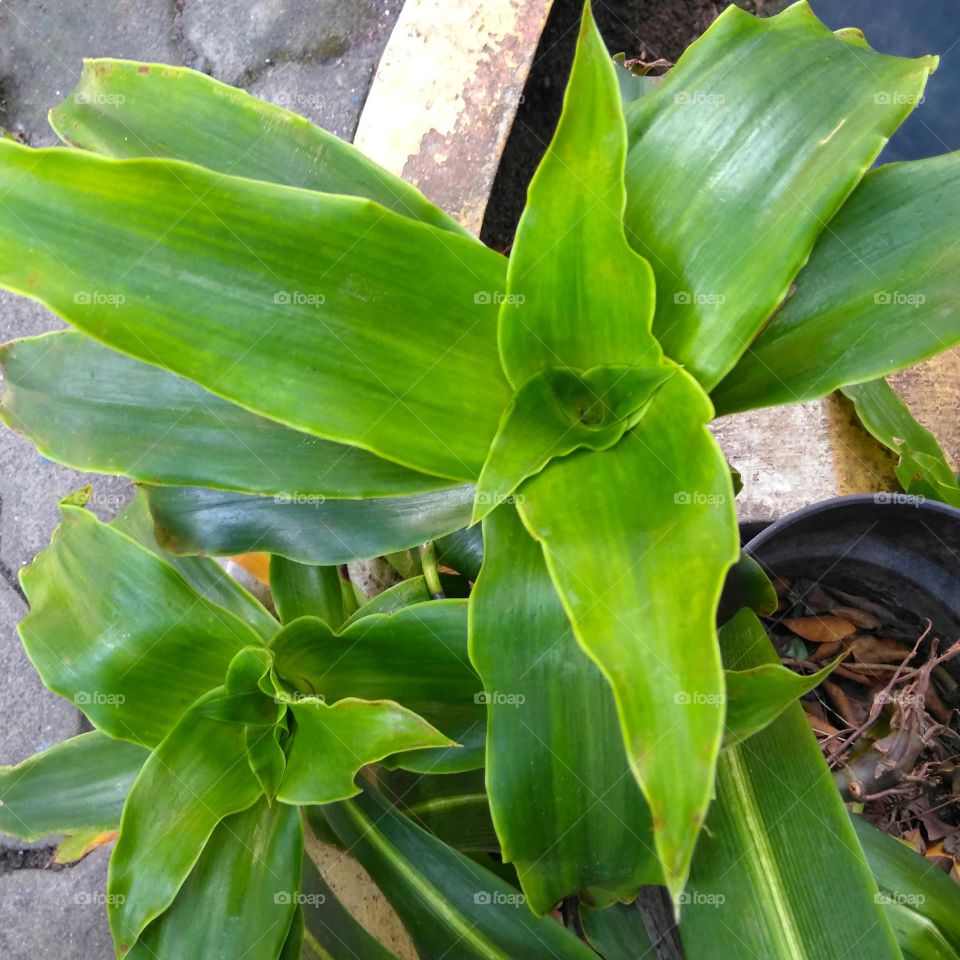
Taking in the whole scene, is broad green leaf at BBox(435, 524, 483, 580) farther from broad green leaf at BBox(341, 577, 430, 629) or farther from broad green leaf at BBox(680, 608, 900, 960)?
broad green leaf at BBox(680, 608, 900, 960)

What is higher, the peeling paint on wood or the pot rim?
the peeling paint on wood

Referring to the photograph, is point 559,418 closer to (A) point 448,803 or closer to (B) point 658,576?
(B) point 658,576

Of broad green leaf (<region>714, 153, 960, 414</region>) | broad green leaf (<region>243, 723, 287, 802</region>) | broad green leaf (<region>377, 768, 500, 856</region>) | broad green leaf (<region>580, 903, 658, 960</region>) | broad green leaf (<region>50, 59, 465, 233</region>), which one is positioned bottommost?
broad green leaf (<region>377, 768, 500, 856</region>)

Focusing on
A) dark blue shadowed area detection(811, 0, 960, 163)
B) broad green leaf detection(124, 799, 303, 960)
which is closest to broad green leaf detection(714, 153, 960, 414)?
broad green leaf detection(124, 799, 303, 960)

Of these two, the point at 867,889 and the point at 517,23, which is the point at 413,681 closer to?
the point at 867,889

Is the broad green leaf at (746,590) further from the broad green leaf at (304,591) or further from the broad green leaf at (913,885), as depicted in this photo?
the broad green leaf at (304,591)
